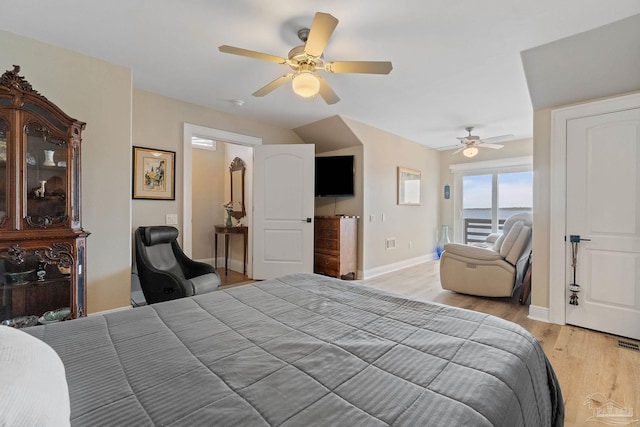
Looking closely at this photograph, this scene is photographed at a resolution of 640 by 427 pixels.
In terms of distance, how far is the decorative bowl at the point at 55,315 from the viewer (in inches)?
84.4

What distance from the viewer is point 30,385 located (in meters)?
0.55

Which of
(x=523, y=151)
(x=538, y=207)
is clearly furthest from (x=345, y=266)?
(x=523, y=151)

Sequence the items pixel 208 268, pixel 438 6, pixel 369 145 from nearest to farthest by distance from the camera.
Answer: pixel 438 6 → pixel 208 268 → pixel 369 145

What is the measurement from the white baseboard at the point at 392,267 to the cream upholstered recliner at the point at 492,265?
1140mm

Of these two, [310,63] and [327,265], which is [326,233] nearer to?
[327,265]

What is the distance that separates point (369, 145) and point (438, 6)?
271cm

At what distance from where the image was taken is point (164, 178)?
3.35m

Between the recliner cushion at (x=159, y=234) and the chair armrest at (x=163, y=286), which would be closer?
the chair armrest at (x=163, y=286)

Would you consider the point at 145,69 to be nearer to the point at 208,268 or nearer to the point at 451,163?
the point at 208,268

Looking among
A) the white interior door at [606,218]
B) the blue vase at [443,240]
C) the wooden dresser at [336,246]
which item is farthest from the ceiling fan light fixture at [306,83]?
the blue vase at [443,240]

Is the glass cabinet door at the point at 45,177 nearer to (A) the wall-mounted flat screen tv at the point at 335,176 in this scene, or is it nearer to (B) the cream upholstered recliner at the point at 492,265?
(A) the wall-mounted flat screen tv at the point at 335,176

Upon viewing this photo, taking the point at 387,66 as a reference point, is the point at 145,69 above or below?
above

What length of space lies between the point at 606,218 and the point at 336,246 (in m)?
2.88

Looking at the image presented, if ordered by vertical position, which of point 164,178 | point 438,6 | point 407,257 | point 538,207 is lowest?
point 407,257
